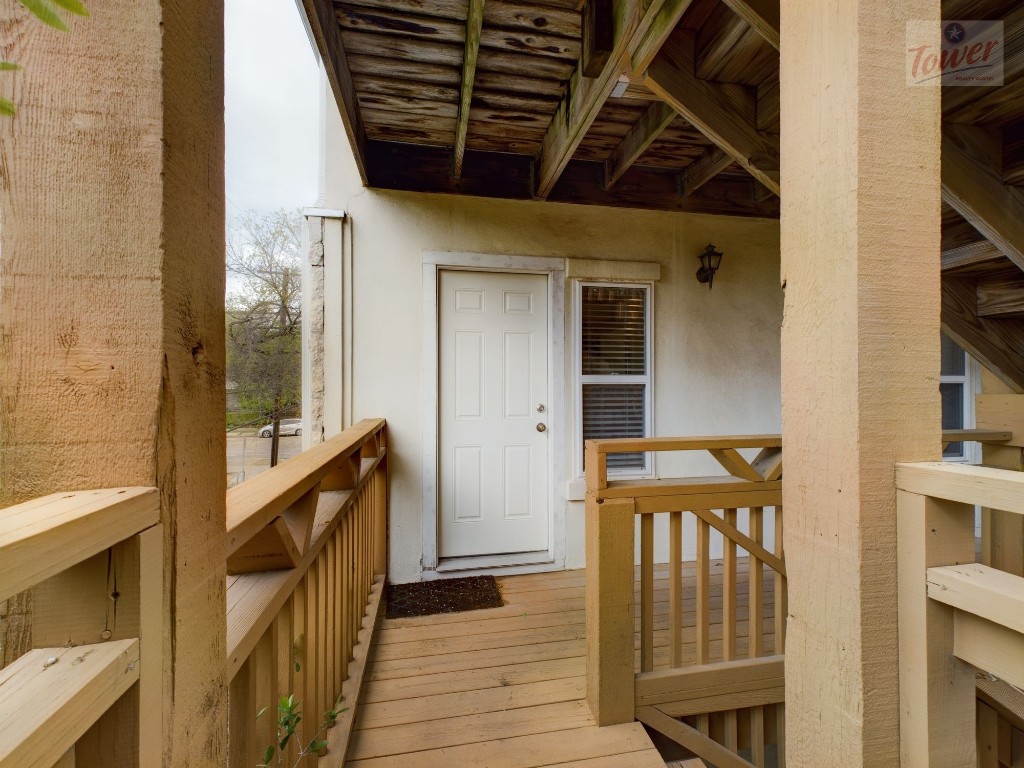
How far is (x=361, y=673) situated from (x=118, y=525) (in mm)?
1670

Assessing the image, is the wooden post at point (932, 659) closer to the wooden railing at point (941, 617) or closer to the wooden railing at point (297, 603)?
the wooden railing at point (941, 617)

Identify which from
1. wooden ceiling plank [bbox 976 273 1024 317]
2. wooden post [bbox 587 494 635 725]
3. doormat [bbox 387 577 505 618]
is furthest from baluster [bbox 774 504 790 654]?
wooden ceiling plank [bbox 976 273 1024 317]

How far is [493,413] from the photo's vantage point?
2939 mm

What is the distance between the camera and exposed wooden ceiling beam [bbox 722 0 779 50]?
1.37m

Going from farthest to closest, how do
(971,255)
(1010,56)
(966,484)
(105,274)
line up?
(971,255) → (1010,56) → (966,484) → (105,274)

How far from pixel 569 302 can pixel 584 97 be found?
4.27 feet

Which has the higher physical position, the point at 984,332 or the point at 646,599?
the point at 984,332

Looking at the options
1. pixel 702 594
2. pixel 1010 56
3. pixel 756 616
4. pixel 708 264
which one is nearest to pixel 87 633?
pixel 702 594

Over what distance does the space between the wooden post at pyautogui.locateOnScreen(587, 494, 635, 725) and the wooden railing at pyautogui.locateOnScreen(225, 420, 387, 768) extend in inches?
35.5

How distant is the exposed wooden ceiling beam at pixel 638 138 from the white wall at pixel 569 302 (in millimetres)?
290

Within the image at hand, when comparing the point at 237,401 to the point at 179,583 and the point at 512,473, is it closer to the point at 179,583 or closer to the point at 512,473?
the point at 512,473

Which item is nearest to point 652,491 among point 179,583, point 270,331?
point 179,583

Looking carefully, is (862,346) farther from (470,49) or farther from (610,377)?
(610,377)

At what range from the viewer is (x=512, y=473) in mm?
2951
